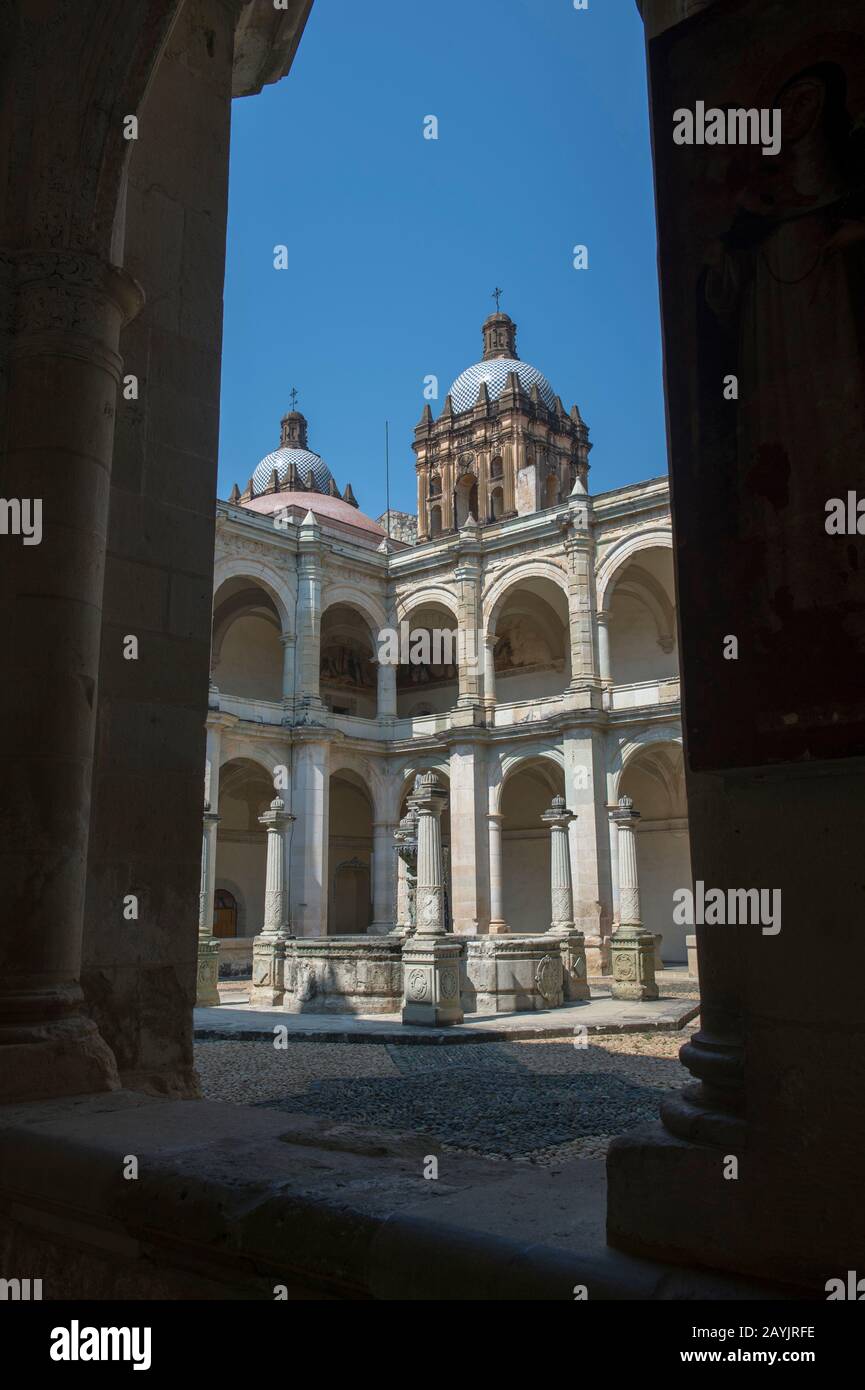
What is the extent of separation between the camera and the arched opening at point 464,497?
128ft

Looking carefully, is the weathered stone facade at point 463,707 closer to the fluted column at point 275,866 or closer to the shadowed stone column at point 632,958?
the fluted column at point 275,866

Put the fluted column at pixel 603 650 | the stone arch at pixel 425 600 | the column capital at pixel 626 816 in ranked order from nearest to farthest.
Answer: the column capital at pixel 626 816
the fluted column at pixel 603 650
the stone arch at pixel 425 600

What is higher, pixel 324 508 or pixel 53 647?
pixel 324 508

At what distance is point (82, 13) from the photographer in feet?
12.7

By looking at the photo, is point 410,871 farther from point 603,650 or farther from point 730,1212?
point 730,1212

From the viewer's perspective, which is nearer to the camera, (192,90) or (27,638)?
(27,638)

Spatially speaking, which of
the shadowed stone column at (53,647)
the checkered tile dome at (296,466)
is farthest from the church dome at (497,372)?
the shadowed stone column at (53,647)

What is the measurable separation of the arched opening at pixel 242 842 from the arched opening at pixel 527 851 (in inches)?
286

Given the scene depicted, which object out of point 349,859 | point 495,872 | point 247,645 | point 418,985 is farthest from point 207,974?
point 349,859

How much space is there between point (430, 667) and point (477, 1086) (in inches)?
1001

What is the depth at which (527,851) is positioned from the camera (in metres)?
31.3
